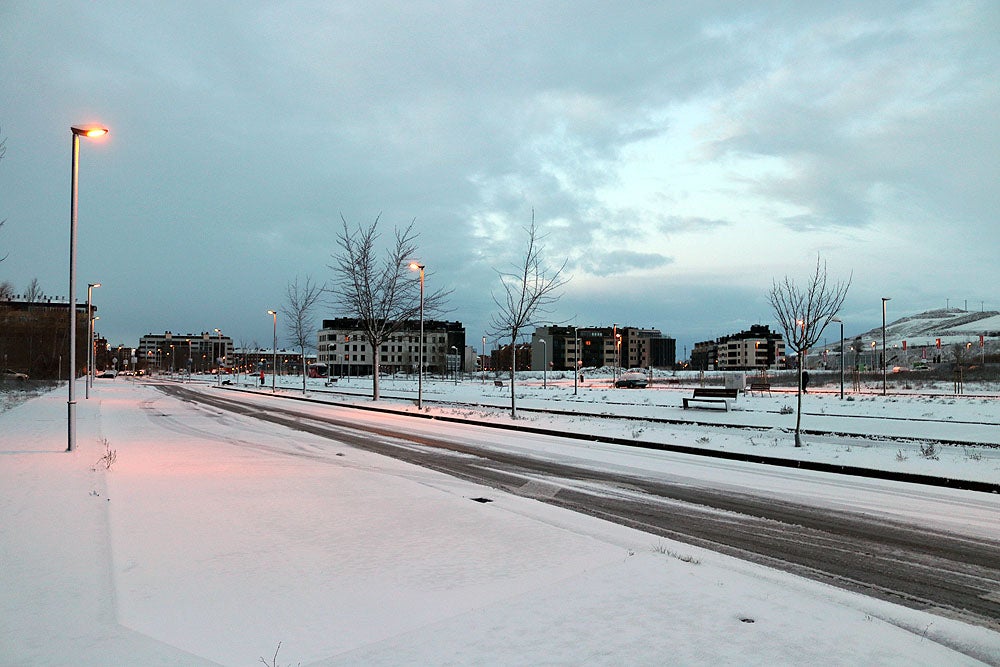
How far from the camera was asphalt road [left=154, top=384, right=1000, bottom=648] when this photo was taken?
5.88 m

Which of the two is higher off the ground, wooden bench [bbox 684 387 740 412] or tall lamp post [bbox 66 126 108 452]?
tall lamp post [bbox 66 126 108 452]

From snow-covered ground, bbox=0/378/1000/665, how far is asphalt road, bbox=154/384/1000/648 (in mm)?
519

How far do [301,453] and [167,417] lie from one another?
1300 cm

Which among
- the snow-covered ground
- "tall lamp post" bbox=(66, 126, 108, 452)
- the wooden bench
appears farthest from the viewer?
the wooden bench

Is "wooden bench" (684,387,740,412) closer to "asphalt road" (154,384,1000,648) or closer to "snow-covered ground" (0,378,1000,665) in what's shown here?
"asphalt road" (154,384,1000,648)

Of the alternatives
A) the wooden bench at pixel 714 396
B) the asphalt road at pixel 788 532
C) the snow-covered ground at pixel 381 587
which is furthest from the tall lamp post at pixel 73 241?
the wooden bench at pixel 714 396

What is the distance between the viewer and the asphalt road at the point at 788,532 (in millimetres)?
5879

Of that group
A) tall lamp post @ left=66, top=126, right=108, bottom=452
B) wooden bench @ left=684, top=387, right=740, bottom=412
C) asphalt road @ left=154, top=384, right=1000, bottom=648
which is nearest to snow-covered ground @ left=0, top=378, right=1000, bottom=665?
asphalt road @ left=154, top=384, right=1000, bottom=648

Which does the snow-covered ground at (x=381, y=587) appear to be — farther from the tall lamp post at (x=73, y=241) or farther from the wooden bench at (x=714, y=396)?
the wooden bench at (x=714, y=396)

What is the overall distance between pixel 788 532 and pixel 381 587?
5161 mm

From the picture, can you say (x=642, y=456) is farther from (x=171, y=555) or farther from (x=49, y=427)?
(x=49, y=427)

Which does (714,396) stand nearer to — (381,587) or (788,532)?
(788,532)

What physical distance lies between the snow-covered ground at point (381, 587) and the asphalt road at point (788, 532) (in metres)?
0.52

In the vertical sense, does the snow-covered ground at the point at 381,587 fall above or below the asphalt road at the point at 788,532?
above
